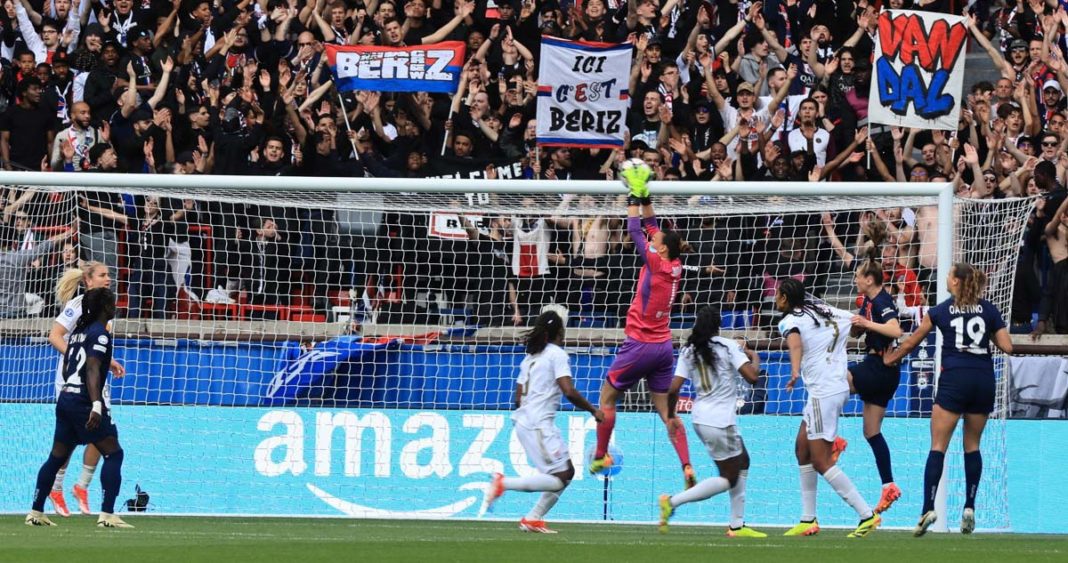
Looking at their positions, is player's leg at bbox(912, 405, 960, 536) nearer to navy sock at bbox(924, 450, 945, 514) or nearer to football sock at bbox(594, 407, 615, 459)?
navy sock at bbox(924, 450, 945, 514)

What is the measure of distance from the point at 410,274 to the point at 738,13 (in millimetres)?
6970

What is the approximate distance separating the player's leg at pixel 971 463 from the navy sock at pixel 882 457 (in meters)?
0.62

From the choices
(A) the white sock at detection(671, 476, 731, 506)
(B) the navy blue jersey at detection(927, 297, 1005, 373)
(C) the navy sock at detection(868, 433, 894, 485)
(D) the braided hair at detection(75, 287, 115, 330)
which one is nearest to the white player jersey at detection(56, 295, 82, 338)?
(D) the braided hair at detection(75, 287, 115, 330)

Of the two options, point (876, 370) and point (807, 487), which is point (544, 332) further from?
point (876, 370)

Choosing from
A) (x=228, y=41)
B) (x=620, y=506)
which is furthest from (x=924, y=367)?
(x=228, y=41)

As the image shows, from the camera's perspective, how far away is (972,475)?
12367 mm

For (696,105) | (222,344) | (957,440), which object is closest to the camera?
(957,440)

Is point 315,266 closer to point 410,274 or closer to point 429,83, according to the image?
point 410,274

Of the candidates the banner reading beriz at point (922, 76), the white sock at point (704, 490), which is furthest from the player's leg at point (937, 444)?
the banner reading beriz at point (922, 76)

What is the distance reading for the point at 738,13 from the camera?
20906 mm

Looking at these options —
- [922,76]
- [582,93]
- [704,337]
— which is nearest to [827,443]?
[704,337]

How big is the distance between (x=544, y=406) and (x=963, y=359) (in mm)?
3260

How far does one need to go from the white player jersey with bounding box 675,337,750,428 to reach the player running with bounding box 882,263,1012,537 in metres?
1.37

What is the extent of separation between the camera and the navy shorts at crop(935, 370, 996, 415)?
12203 millimetres
